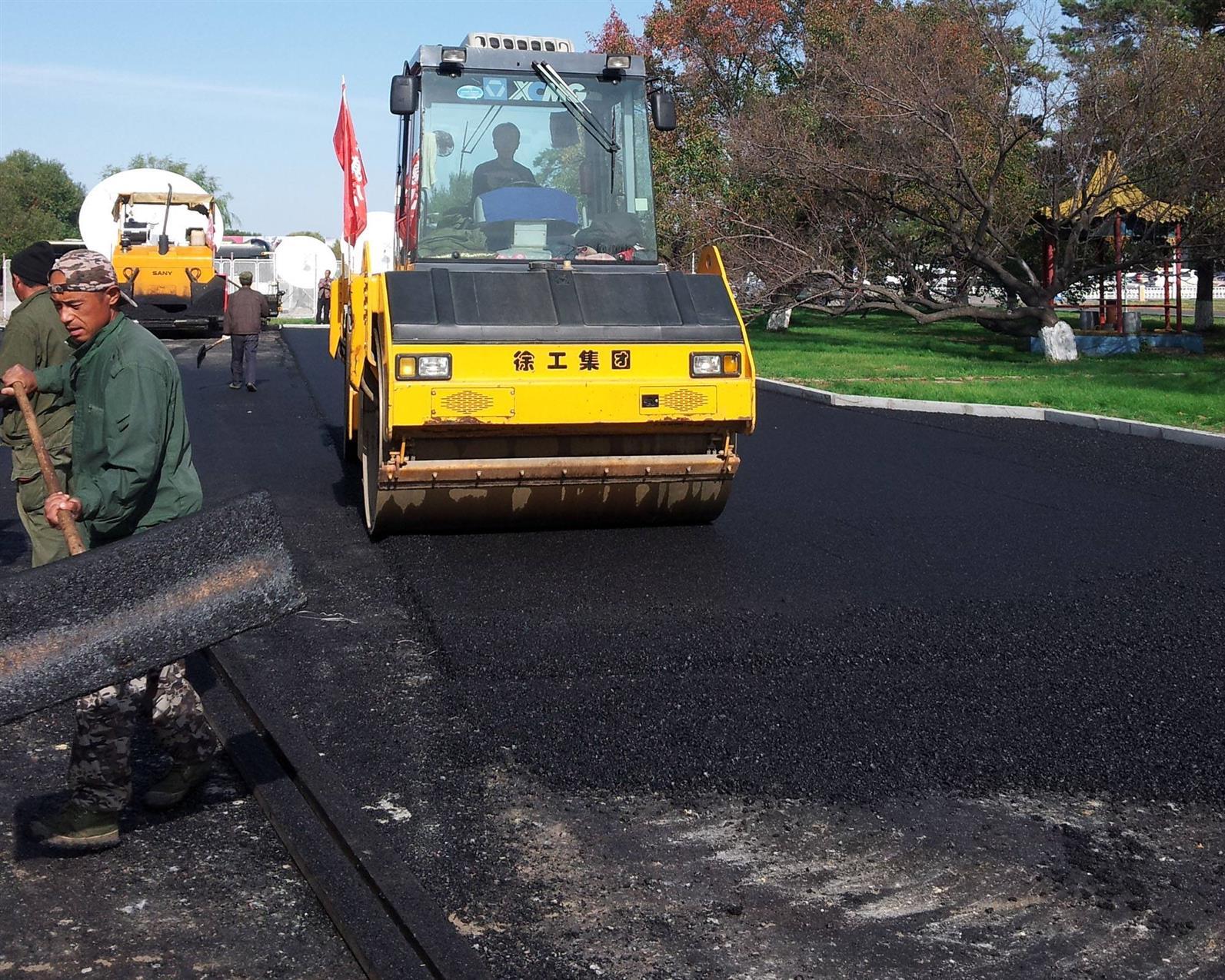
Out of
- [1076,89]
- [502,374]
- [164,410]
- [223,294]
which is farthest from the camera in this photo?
[223,294]

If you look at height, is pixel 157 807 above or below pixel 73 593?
below

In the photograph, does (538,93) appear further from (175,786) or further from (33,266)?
(175,786)

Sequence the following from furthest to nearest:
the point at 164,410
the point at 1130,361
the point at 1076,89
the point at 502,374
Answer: the point at 1076,89, the point at 1130,361, the point at 502,374, the point at 164,410

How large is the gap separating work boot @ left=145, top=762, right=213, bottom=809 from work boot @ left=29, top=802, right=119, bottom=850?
29 cm

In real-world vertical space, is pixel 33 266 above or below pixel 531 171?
below

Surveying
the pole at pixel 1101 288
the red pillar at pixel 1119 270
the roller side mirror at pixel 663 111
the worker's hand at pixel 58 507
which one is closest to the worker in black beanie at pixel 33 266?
the worker's hand at pixel 58 507

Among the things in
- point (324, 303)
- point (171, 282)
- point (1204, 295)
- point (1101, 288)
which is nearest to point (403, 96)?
point (1101, 288)

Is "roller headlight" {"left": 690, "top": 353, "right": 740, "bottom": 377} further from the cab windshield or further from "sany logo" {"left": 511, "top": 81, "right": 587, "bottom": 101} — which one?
"sany logo" {"left": 511, "top": 81, "right": 587, "bottom": 101}

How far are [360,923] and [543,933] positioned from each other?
1.56 feet

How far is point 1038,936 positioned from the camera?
3.71m

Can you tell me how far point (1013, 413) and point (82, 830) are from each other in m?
13.1

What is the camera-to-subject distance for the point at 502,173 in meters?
9.25

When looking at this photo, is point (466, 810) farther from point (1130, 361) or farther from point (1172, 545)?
point (1130, 361)

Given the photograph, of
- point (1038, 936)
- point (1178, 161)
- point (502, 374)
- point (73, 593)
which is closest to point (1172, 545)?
point (502, 374)
